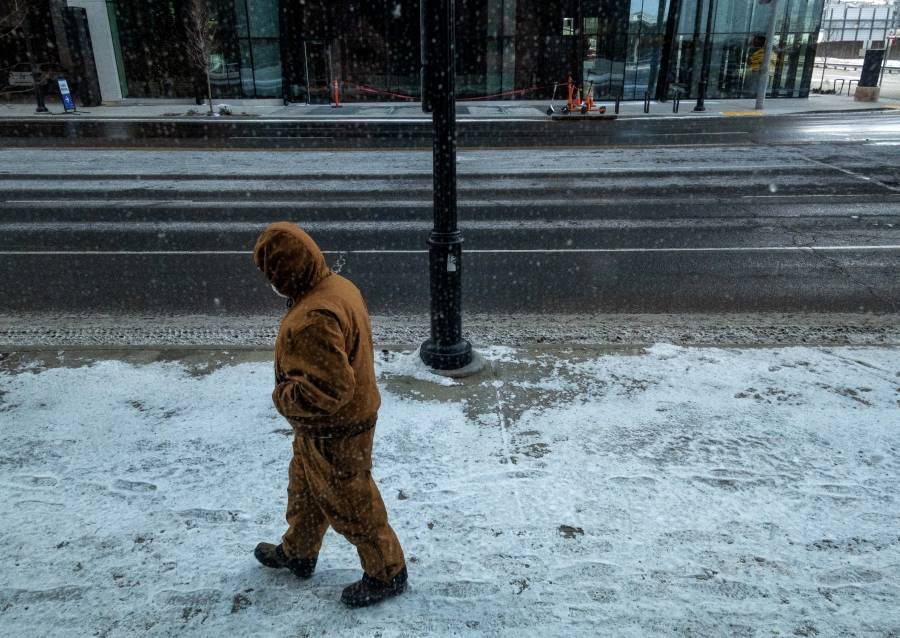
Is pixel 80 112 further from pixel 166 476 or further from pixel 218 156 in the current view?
pixel 166 476

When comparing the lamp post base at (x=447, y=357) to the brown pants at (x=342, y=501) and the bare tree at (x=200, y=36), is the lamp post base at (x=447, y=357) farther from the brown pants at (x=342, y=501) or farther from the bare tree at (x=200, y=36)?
the bare tree at (x=200, y=36)

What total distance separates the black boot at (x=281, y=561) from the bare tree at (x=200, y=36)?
86.0ft

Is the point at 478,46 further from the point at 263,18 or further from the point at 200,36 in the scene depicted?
the point at 200,36

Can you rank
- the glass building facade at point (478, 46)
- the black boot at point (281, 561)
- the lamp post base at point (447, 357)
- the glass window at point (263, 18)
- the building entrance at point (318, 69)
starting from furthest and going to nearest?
the building entrance at point (318, 69)
the glass building facade at point (478, 46)
the glass window at point (263, 18)
the lamp post base at point (447, 357)
the black boot at point (281, 561)

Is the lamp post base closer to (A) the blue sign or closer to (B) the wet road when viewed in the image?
(B) the wet road

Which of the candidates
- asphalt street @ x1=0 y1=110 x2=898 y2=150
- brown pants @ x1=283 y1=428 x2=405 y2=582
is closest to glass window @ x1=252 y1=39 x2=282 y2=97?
asphalt street @ x1=0 y1=110 x2=898 y2=150

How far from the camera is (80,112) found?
89.2 ft

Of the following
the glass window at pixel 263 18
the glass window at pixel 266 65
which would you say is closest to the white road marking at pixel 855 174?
the glass window at pixel 266 65

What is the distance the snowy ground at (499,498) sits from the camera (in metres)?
3.02

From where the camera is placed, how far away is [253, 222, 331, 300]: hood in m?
2.56

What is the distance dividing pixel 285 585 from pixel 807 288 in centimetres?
675

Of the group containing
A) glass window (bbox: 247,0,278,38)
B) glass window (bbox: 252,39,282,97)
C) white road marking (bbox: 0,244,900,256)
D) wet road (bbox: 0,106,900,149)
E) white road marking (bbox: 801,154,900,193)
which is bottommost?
white road marking (bbox: 0,244,900,256)

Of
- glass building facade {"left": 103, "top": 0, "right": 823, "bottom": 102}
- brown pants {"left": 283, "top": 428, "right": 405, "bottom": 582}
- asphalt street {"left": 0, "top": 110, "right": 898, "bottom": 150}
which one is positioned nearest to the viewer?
brown pants {"left": 283, "top": 428, "right": 405, "bottom": 582}

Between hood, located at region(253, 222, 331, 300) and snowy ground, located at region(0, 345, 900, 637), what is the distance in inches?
60.6
